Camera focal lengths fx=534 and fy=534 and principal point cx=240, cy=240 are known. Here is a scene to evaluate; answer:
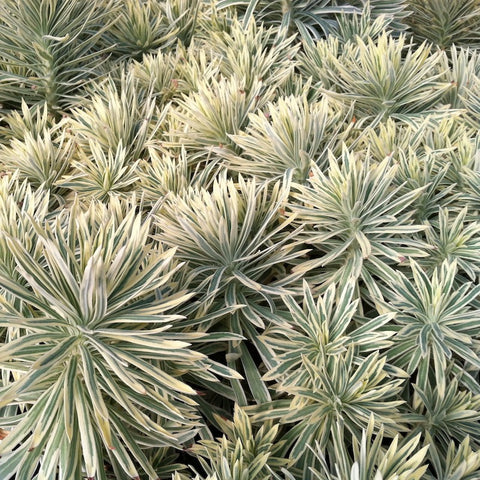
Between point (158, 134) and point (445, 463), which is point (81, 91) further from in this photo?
point (445, 463)

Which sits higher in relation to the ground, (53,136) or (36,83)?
(36,83)

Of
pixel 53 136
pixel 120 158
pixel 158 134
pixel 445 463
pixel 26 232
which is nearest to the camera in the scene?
pixel 445 463

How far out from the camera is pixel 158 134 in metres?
1.50

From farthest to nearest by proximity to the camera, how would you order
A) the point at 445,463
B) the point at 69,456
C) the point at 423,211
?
→ 1. the point at 423,211
2. the point at 445,463
3. the point at 69,456

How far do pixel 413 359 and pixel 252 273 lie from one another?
0.35 m

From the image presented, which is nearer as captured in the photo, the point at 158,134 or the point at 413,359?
the point at 413,359

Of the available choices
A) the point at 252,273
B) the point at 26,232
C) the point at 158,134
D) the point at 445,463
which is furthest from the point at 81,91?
the point at 445,463

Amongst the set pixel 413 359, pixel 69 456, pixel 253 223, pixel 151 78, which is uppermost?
pixel 151 78

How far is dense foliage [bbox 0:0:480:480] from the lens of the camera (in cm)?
81

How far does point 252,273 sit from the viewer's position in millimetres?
1101

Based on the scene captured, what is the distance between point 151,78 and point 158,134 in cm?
26

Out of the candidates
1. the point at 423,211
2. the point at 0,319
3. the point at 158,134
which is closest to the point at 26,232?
the point at 0,319

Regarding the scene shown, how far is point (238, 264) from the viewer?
1.09m

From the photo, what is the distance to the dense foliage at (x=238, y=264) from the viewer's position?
81 cm
